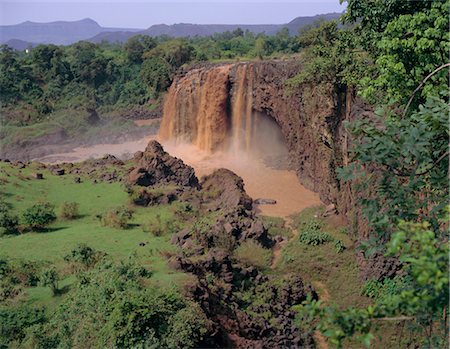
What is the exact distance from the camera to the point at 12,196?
1805cm

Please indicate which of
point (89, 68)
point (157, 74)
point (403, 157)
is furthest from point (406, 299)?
point (89, 68)

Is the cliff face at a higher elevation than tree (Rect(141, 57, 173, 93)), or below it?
below

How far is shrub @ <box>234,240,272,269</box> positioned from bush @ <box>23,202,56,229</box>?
277 inches

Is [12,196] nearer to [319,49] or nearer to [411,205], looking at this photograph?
[319,49]

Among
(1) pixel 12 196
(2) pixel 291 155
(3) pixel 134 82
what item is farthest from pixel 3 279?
(3) pixel 134 82

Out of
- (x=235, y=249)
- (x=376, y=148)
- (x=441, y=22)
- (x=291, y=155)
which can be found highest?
(x=441, y=22)

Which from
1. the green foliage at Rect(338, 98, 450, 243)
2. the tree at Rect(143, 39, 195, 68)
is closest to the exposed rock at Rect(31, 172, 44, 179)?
the green foliage at Rect(338, 98, 450, 243)

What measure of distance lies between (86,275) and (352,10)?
27.5ft

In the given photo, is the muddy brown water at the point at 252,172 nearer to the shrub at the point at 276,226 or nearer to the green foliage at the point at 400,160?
the shrub at the point at 276,226

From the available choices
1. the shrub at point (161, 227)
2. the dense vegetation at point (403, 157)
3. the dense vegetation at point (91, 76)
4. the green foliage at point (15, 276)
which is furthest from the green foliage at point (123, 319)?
the dense vegetation at point (91, 76)

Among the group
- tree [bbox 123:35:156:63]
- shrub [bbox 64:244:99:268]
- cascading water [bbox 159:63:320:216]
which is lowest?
shrub [bbox 64:244:99:268]

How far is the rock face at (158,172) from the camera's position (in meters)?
19.9

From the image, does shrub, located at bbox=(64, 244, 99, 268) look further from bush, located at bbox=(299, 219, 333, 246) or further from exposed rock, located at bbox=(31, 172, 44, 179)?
exposed rock, located at bbox=(31, 172, 44, 179)

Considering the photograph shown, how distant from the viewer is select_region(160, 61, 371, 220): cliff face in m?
15.4
